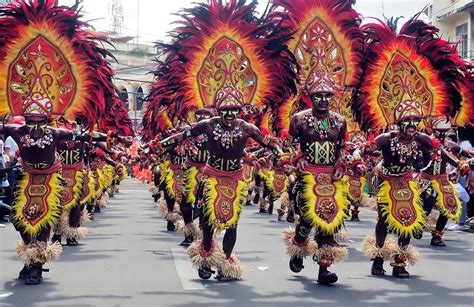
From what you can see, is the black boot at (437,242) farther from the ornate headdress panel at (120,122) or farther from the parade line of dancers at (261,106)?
the ornate headdress panel at (120,122)

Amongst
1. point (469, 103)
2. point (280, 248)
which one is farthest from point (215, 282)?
point (469, 103)

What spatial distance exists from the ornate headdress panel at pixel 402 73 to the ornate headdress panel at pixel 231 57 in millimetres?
940

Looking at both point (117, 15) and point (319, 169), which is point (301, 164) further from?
point (117, 15)

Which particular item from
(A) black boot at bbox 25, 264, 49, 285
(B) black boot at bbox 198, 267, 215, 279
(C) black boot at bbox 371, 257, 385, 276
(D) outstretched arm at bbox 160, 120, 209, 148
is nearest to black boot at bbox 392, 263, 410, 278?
(C) black boot at bbox 371, 257, 385, 276

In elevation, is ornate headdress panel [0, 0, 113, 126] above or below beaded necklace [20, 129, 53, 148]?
above

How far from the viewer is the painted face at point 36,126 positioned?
7.70 metres

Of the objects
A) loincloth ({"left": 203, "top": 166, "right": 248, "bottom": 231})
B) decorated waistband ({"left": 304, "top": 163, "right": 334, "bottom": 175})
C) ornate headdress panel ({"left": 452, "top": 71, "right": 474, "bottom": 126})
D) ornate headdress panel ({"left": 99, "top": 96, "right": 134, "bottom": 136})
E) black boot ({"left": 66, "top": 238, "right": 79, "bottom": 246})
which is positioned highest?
ornate headdress panel ({"left": 452, "top": 71, "right": 474, "bottom": 126})

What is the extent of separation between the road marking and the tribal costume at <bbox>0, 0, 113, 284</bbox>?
137 cm

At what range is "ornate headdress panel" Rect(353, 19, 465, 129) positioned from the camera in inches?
346

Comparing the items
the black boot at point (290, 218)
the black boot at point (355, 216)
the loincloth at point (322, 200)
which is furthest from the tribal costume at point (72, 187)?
the black boot at point (355, 216)

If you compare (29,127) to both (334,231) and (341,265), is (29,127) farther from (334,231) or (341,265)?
(341,265)

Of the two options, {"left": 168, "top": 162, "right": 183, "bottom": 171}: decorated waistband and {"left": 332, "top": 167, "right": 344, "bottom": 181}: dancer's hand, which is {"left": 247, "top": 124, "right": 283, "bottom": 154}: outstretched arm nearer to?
{"left": 332, "top": 167, "right": 344, "bottom": 181}: dancer's hand

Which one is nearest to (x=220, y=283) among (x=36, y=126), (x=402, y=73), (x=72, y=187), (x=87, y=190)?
(x=36, y=126)

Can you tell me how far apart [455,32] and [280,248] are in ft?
74.8
